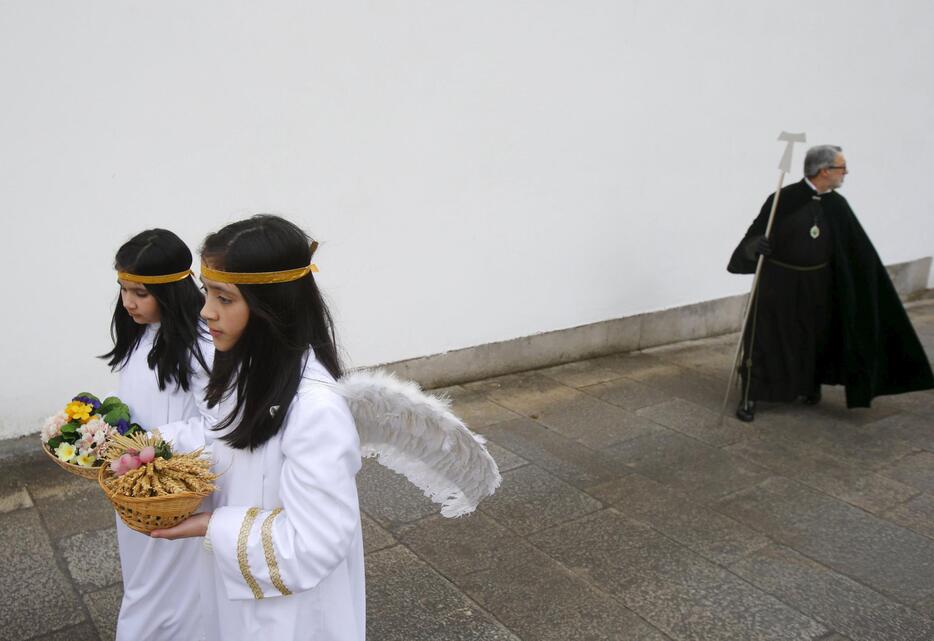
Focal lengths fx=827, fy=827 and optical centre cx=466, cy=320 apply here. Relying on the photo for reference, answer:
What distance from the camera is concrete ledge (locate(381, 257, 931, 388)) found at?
614cm

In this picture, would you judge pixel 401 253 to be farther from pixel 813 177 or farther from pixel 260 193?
pixel 813 177

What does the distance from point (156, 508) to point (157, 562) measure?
33.8 inches

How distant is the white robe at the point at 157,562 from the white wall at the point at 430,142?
2.18 m

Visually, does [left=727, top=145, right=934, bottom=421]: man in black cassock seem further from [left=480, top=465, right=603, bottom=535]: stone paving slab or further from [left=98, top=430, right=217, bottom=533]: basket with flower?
[left=98, top=430, right=217, bottom=533]: basket with flower

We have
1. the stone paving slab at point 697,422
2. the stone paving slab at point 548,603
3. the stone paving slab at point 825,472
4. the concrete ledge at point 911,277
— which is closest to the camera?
the stone paving slab at point 548,603

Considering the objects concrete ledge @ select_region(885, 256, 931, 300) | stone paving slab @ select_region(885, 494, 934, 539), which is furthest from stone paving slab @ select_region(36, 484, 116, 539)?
concrete ledge @ select_region(885, 256, 931, 300)

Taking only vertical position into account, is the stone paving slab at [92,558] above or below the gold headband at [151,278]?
below

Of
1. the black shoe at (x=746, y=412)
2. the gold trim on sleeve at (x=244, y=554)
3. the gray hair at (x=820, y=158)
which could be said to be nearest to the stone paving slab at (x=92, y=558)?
the gold trim on sleeve at (x=244, y=554)

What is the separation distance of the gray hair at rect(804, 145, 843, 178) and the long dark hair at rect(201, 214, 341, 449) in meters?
4.54

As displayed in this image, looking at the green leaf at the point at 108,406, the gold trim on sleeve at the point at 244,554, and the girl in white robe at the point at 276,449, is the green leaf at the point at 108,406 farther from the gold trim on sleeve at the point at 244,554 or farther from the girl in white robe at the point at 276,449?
the gold trim on sleeve at the point at 244,554

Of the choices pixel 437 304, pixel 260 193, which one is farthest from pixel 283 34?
pixel 437 304

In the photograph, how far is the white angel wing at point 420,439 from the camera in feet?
6.38

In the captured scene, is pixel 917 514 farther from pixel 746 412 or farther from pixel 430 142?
pixel 430 142

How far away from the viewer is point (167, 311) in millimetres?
2793
